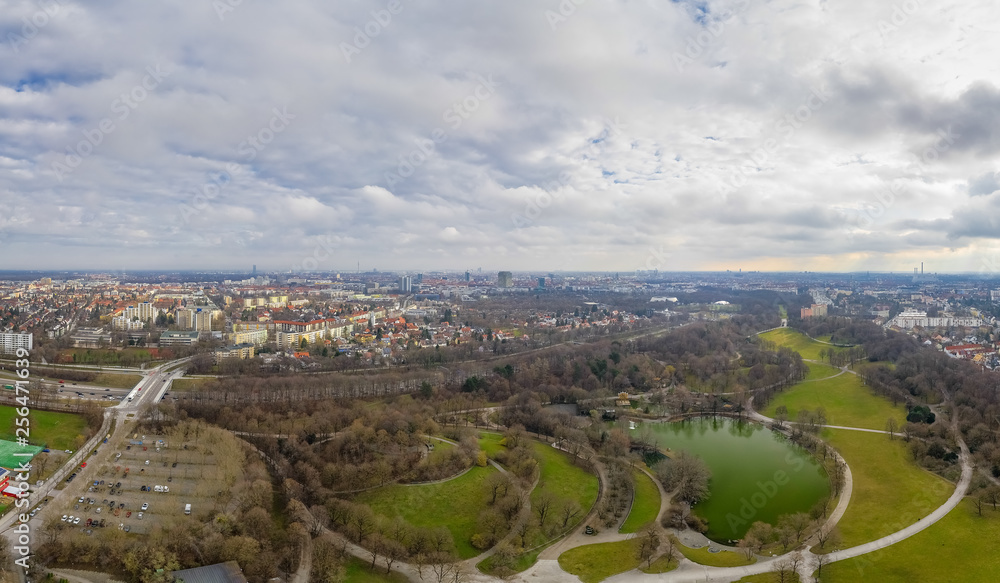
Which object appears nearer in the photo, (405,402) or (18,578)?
(18,578)

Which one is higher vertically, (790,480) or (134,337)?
(134,337)

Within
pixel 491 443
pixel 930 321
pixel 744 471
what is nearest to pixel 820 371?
pixel 744 471

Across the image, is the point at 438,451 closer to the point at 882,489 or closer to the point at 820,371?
the point at 882,489

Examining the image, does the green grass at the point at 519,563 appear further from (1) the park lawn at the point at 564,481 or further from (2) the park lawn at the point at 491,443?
(2) the park lawn at the point at 491,443

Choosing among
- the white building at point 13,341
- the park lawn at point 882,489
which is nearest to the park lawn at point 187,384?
the white building at point 13,341

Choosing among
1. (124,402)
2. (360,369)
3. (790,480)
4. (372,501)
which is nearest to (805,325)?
(790,480)

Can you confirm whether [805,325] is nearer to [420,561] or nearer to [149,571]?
[420,561]
